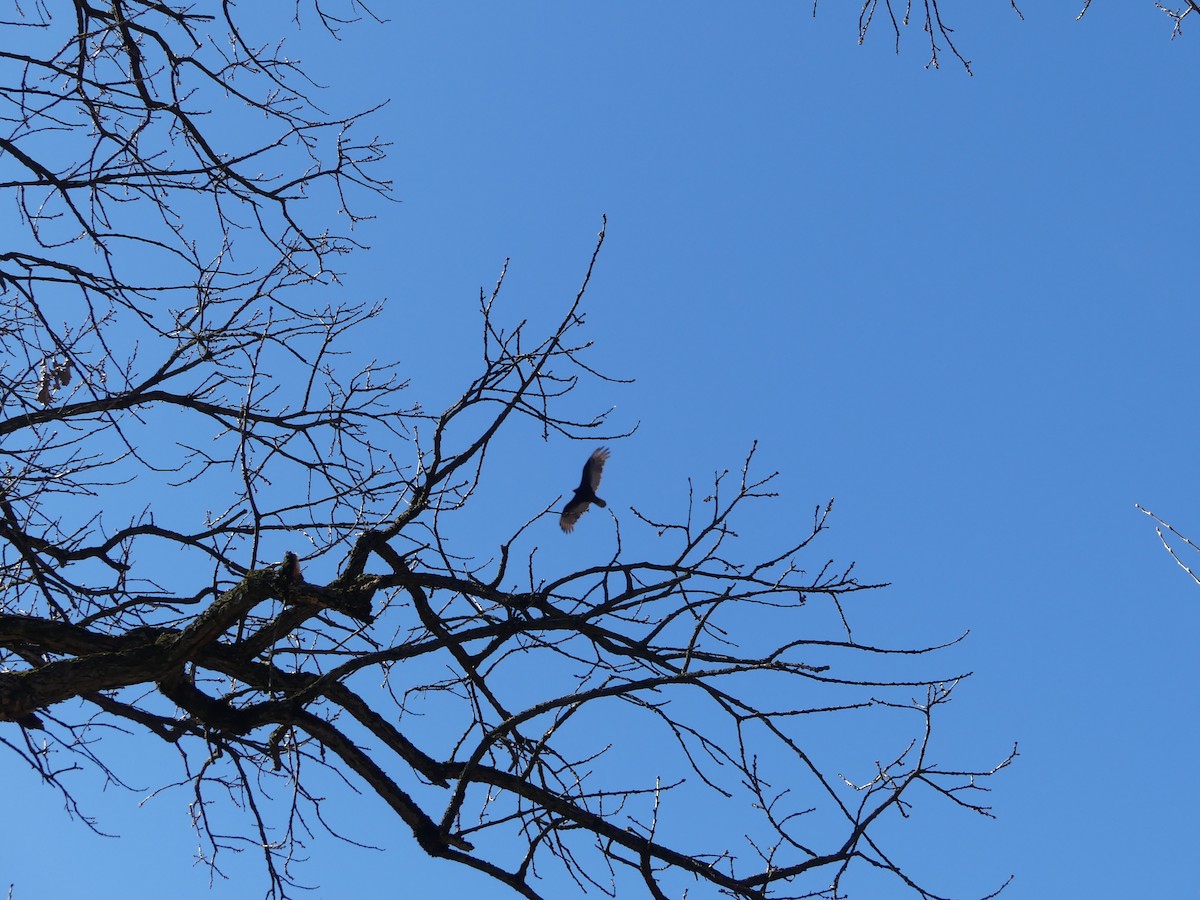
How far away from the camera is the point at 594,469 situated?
15.3 ft

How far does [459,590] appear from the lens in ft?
10.3

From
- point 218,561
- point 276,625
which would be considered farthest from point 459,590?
point 218,561

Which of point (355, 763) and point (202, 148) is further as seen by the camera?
point (202, 148)

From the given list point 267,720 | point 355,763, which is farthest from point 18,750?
point 355,763

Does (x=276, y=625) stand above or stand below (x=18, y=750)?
above

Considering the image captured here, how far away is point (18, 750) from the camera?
3.39 m

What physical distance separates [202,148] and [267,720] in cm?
188

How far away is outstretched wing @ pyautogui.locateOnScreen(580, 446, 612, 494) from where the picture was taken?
4.66m

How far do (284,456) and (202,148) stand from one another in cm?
107

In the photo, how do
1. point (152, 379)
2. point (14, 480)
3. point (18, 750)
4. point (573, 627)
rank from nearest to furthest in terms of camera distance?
point (573, 627)
point (18, 750)
point (14, 480)
point (152, 379)

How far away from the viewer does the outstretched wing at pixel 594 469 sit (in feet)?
15.3

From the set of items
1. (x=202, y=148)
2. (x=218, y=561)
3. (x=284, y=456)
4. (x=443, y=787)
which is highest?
(x=202, y=148)

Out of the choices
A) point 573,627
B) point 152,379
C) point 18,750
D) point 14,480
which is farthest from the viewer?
point 152,379

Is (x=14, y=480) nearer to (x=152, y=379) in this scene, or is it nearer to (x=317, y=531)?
(x=152, y=379)
